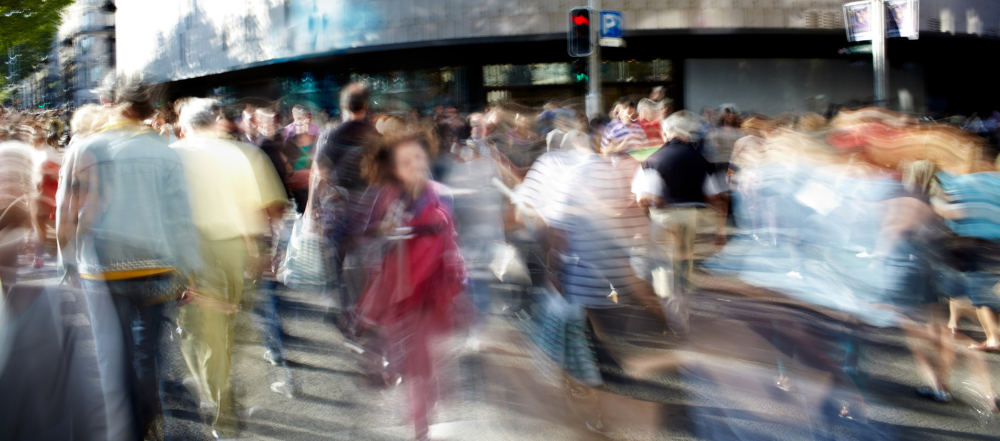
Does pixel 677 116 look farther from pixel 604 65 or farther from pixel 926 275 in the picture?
pixel 604 65

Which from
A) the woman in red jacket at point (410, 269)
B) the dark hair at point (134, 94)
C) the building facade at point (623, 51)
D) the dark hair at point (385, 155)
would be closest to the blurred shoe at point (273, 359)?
the woman in red jacket at point (410, 269)

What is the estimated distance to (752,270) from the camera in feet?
13.8

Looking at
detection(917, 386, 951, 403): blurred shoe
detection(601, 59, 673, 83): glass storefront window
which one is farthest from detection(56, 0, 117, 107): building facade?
A: detection(917, 386, 951, 403): blurred shoe

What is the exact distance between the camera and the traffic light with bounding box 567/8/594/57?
12.2 m

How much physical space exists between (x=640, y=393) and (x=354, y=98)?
2.69 m

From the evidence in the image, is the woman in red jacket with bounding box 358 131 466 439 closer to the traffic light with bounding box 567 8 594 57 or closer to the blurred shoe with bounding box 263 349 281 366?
the blurred shoe with bounding box 263 349 281 366

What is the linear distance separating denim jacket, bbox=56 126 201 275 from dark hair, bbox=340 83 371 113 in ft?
5.45

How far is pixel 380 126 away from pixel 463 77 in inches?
542

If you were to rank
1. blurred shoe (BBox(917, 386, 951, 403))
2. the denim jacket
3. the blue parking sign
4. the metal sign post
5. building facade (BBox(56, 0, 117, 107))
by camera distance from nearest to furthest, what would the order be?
the denim jacket, blurred shoe (BBox(917, 386, 951, 403)), the metal sign post, the blue parking sign, building facade (BBox(56, 0, 117, 107))

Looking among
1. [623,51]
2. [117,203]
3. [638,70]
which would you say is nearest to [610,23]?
[623,51]

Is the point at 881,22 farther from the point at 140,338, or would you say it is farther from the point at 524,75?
the point at 524,75

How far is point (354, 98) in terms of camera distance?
5090 millimetres

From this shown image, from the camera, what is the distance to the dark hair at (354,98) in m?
5.09

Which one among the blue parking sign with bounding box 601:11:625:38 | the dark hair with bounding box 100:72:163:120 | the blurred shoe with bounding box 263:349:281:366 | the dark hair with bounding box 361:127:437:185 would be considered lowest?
the blurred shoe with bounding box 263:349:281:366
